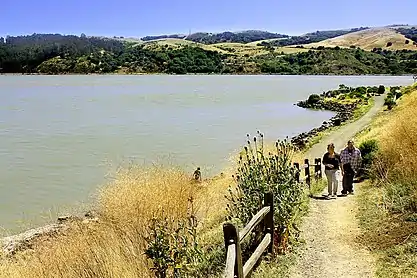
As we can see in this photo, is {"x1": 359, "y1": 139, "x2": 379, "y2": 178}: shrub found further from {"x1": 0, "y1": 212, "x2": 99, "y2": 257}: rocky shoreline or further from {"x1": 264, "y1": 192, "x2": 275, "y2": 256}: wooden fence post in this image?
{"x1": 0, "y1": 212, "x2": 99, "y2": 257}: rocky shoreline

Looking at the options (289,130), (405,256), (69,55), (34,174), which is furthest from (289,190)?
(69,55)

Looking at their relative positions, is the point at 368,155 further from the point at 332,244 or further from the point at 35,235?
the point at 35,235

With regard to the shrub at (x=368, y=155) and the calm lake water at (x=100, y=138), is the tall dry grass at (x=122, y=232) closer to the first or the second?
the shrub at (x=368, y=155)

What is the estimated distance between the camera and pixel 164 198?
1227 centimetres

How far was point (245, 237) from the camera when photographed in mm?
6633

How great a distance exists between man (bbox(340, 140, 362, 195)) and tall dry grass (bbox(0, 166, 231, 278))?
341 centimetres

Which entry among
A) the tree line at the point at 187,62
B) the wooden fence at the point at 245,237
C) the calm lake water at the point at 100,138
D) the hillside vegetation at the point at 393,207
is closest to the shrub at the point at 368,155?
the hillside vegetation at the point at 393,207

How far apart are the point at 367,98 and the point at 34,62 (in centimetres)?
14274

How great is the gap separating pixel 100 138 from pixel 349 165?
2750cm

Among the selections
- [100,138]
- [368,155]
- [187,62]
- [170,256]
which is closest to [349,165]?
[368,155]

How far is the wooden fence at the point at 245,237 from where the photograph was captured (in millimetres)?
5548

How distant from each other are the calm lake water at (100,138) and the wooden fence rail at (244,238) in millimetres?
11986

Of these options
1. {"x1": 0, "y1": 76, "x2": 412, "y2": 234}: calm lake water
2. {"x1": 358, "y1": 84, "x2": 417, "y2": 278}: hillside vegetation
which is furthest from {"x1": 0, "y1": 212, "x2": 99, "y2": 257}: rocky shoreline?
{"x1": 358, "y1": 84, "x2": 417, "y2": 278}: hillside vegetation

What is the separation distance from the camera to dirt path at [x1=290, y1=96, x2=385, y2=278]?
25.5ft
